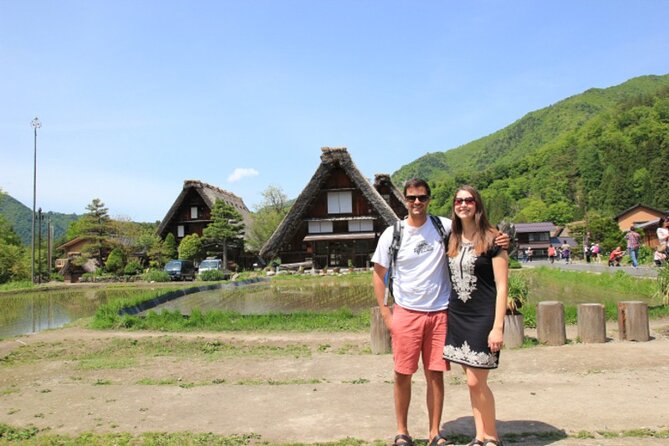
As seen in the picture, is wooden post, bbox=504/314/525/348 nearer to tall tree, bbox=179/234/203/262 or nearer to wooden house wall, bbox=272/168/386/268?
wooden house wall, bbox=272/168/386/268

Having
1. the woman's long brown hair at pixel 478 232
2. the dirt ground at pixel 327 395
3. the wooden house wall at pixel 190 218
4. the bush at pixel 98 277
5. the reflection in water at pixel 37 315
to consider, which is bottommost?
the reflection in water at pixel 37 315

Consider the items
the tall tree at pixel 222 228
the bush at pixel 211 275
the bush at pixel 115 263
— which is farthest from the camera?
the bush at pixel 115 263

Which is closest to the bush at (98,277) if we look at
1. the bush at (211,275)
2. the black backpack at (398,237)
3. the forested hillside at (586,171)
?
the bush at (211,275)

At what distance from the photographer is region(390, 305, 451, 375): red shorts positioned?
3.25 meters

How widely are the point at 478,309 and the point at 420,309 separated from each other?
0.38 meters

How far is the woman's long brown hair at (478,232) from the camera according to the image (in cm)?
310

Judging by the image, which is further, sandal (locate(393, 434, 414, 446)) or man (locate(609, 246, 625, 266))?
man (locate(609, 246, 625, 266))

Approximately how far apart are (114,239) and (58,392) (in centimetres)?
3472

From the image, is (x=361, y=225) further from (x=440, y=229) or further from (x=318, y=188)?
(x=440, y=229)

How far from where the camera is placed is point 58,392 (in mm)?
4914

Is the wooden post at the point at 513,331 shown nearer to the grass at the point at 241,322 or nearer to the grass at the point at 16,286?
the grass at the point at 241,322

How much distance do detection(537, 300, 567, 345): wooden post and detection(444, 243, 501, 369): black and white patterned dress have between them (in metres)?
3.72

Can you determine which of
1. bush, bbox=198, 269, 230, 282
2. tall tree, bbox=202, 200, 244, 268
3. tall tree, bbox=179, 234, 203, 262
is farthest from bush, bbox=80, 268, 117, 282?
bush, bbox=198, 269, 230, 282

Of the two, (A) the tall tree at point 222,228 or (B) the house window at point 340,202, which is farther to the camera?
(A) the tall tree at point 222,228
